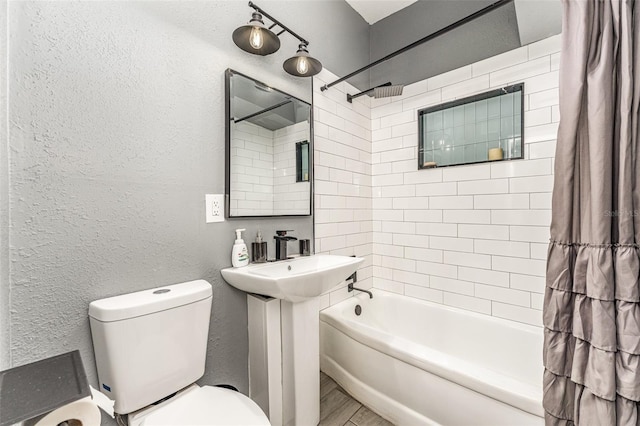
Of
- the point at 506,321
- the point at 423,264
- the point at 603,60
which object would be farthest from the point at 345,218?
the point at 603,60

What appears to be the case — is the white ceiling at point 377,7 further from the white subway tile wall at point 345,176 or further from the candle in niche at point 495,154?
the candle in niche at point 495,154

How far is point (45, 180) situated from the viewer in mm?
910

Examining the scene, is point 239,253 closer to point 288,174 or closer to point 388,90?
Answer: point 288,174

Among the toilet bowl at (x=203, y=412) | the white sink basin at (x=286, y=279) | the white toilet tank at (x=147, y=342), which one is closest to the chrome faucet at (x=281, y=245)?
the white sink basin at (x=286, y=279)

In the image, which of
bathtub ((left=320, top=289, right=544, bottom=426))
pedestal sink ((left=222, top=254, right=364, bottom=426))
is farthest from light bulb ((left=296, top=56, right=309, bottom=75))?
bathtub ((left=320, top=289, right=544, bottom=426))

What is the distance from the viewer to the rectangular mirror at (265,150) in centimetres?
143

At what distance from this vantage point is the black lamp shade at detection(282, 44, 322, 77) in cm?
153

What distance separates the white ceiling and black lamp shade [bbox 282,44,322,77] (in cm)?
111

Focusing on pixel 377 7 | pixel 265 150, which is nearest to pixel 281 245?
pixel 265 150

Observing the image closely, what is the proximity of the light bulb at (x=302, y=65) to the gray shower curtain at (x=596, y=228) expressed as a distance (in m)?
1.13

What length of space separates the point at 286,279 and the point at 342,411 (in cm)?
107

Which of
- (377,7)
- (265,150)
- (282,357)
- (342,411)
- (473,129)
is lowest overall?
(342,411)

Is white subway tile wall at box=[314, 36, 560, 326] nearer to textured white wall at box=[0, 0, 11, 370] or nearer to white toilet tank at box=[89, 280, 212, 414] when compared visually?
white toilet tank at box=[89, 280, 212, 414]

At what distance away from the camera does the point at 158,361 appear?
102 centimetres
